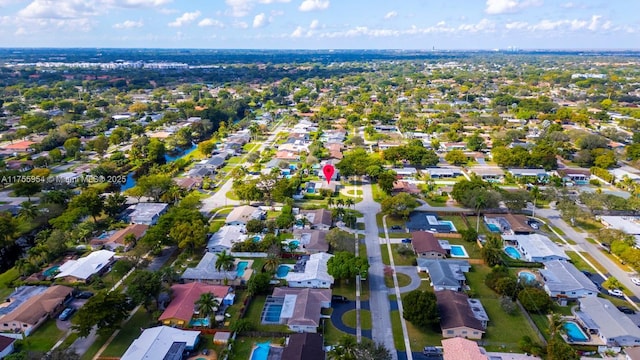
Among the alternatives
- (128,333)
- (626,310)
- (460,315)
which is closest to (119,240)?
(128,333)

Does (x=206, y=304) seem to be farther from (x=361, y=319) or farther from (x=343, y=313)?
(x=361, y=319)

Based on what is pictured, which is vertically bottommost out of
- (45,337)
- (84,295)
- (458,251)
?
(45,337)

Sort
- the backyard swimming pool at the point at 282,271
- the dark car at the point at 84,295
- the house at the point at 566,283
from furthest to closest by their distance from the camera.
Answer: the backyard swimming pool at the point at 282,271 < the dark car at the point at 84,295 < the house at the point at 566,283

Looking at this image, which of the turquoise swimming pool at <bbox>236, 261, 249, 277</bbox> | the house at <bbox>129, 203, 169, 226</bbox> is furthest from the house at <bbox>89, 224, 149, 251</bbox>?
the turquoise swimming pool at <bbox>236, 261, 249, 277</bbox>

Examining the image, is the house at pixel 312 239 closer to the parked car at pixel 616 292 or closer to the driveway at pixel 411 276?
the driveway at pixel 411 276

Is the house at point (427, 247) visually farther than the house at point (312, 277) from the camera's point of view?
Yes

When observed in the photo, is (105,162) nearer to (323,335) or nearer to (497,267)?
(323,335)

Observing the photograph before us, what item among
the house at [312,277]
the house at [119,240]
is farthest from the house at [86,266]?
the house at [312,277]

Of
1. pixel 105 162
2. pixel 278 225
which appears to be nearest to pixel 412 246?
pixel 278 225
